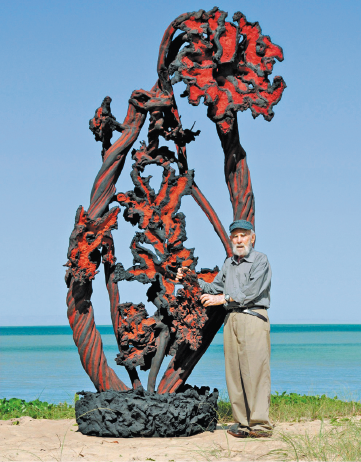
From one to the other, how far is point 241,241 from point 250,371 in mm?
967

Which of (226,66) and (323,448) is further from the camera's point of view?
(226,66)

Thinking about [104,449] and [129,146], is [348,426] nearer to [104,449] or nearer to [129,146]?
[104,449]

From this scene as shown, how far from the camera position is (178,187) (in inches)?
218

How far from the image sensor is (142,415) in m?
4.91

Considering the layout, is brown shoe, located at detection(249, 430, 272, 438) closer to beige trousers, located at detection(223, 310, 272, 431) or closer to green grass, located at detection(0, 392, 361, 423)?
beige trousers, located at detection(223, 310, 272, 431)

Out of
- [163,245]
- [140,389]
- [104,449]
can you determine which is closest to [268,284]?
[163,245]

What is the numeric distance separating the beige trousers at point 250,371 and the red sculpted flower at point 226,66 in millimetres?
1672

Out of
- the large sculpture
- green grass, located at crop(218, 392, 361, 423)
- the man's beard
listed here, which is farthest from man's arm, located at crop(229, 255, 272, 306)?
green grass, located at crop(218, 392, 361, 423)


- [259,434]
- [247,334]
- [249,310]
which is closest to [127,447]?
[259,434]

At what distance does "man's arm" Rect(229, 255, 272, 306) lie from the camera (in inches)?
188

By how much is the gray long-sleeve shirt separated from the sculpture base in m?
0.95

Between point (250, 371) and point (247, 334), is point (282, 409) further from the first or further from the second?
point (247, 334)

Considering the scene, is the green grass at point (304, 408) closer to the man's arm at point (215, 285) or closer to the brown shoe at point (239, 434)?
the brown shoe at point (239, 434)

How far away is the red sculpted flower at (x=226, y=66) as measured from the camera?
536 centimetres
